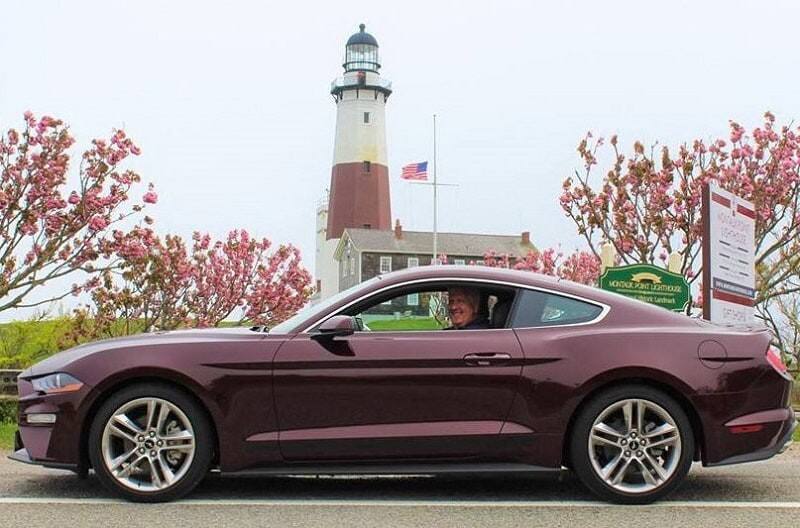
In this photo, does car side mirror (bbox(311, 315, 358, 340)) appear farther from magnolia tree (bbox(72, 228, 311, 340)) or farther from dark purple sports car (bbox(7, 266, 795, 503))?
magnolia tree (bbox(72, 228, 311, 340))

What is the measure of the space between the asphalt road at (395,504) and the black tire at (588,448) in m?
0.08

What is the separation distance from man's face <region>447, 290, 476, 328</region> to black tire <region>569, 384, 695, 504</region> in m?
0.89

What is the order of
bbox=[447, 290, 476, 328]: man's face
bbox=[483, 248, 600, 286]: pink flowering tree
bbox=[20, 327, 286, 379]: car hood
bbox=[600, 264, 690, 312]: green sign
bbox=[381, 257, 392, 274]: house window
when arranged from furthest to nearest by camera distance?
bbox=[381, 257, 392, 274]: house window
bbox=[483, 248, 600, 286]: pink flowering tree
bbox=[600, 264, 690, 312]: green sign
bbox=[447, 290, 476, 328]: man's face
bbox=[20, 327, 286, 379]: car hood

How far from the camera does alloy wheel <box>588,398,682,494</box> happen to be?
5.78 metres

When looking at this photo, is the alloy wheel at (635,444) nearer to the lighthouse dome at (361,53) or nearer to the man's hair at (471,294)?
the man's hair at (471,294)

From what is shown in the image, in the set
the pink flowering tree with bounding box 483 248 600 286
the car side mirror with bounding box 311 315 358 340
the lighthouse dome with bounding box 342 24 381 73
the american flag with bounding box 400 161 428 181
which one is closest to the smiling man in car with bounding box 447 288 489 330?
the car side mirror with bounding box 311 315 358 340

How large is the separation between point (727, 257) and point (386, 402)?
7.09 meters

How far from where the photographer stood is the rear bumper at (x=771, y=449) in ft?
19.3

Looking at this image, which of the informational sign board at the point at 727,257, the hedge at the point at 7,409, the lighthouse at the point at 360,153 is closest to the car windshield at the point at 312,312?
the hedge at the point at 7,409

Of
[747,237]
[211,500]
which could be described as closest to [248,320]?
[747,237]

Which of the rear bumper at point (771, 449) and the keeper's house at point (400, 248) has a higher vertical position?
the keeper's house at point (400, 248)

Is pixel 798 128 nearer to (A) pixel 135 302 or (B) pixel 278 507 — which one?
(A) pixel 135 302

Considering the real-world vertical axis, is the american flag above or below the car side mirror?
above

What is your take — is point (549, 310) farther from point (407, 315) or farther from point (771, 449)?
point (771, 449)
